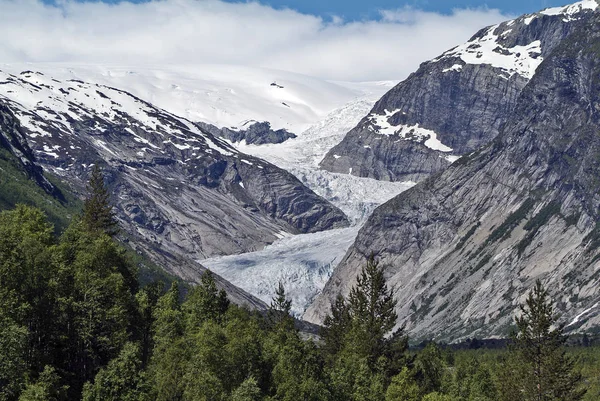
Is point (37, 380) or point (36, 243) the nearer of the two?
point (37, 380)

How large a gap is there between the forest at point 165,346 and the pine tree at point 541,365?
10cm

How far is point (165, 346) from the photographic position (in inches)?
3425

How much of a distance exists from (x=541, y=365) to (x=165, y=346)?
3332 centimetres

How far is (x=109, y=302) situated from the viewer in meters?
88.8

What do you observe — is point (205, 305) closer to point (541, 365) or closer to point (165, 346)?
point (165, 346)

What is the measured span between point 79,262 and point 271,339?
18.6 metres

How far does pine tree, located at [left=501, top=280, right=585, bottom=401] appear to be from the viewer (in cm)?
9162

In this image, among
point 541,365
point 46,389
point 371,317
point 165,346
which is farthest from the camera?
point 371,317

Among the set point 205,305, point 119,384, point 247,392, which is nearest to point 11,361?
point 119,384

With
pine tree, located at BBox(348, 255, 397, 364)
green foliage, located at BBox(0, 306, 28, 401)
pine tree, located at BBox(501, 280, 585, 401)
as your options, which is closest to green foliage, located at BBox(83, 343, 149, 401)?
green foliage, located at BBox(0, 306, 28, 401)

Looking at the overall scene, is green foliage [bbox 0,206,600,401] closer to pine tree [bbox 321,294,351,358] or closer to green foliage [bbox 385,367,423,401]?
green foliage [bbox 385,367,423,401]

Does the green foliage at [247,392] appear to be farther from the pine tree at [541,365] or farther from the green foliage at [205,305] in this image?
the pine tree at [541,365]

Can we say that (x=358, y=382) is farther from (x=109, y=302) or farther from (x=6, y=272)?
(x=6, y=272)

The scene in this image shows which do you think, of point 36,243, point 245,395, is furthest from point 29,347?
point 245,395
